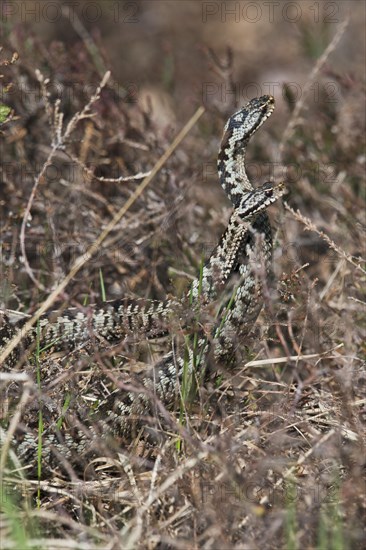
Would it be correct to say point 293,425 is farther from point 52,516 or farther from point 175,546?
point 52,516

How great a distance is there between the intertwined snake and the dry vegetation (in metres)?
0.14

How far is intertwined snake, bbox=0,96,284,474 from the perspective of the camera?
5066 millimetres

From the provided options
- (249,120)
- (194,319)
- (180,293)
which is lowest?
(180,293)

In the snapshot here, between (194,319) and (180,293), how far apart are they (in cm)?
73

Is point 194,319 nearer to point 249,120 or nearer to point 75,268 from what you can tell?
point 75,268

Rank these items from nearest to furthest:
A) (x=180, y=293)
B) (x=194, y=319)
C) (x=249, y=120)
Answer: (x=194, y=319) < (x=180, y=293) < (x=249, y=120)

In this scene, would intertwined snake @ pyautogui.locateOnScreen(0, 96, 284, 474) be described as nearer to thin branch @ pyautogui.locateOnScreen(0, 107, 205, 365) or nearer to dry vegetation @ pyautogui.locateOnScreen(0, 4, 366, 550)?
dry vegetation @ pyautogui.locateOnScreen(0, 4, 366, 550)

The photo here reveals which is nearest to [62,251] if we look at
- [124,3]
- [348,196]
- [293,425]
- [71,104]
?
[71,104]

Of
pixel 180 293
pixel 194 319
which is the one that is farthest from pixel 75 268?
pixel 194 319

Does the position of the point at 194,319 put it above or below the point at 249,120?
below

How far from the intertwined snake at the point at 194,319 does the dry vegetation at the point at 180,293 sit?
0.14m

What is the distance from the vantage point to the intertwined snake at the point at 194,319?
5.07 meters

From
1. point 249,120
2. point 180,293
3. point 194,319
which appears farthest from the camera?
point 249,120

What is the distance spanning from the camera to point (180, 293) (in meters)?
5.96
